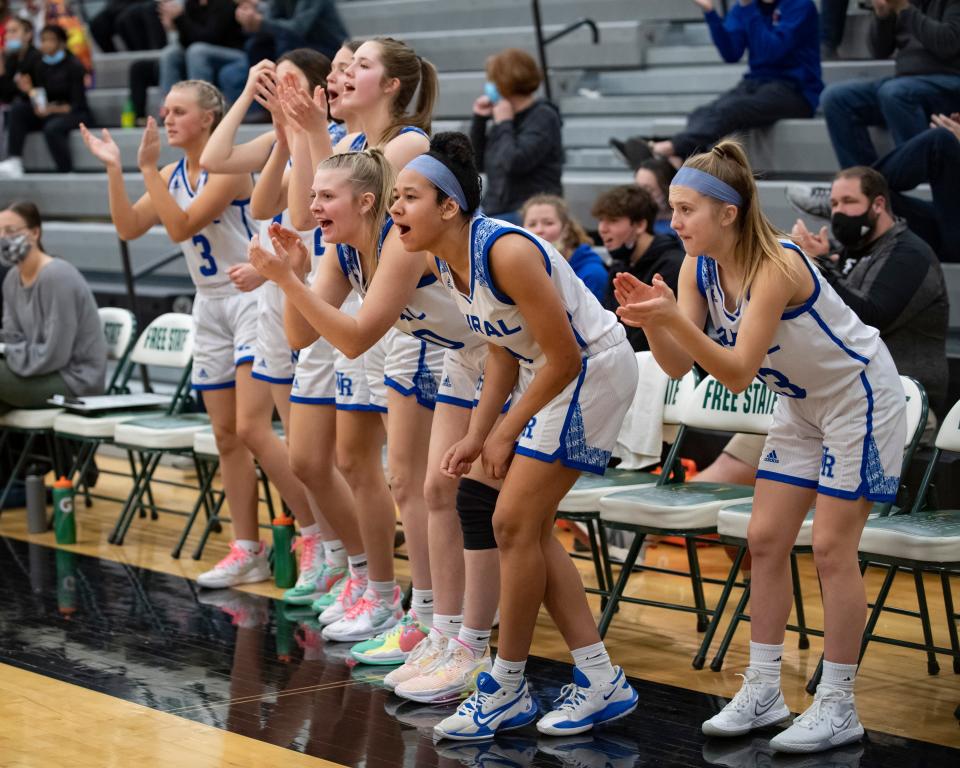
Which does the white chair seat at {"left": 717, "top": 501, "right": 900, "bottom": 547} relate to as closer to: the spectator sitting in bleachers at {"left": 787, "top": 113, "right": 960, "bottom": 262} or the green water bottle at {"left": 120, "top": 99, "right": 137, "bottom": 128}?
the spectator sitting in bleachers at {"left": 787, "top": 113, "right": 960, "bottom": 262}

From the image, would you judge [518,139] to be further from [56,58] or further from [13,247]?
[56,58]

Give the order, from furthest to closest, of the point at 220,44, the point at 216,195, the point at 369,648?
1. the point at 220,44
2. the point at 216,195
3. the point at 369,648

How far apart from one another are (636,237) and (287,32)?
4658mm

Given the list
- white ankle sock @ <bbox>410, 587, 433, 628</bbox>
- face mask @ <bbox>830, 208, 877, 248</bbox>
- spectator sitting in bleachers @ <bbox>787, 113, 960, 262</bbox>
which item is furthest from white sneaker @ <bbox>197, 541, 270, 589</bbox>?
spectator sitting in bleachers @ <bbox>787, 113, 960, 262</bbox>

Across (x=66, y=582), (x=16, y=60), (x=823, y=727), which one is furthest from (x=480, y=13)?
(x=823, y=727)

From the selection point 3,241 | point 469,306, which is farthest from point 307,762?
point 3,241

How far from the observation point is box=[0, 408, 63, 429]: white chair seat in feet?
22.3

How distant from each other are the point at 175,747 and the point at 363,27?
324 inches

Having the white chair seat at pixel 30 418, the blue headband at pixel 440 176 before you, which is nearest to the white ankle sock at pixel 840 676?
the blue headband at pixel 440 176

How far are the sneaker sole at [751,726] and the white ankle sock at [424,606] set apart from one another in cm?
100

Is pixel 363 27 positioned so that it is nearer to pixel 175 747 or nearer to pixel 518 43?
pixel 518 43

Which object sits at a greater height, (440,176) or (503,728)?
(440,176)

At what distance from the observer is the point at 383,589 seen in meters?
4.81

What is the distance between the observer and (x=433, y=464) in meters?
4.13
